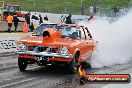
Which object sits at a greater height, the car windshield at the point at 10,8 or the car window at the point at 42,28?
the car window at the point at 42,28

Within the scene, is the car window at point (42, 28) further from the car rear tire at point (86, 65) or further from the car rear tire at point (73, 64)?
the car rear tire at point (86, 65)

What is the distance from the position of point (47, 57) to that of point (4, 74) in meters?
1.29

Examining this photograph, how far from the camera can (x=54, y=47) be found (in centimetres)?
1141

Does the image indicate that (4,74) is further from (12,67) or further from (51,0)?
(51,0)

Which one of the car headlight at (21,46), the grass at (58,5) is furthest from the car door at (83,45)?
the grass at (58,5)

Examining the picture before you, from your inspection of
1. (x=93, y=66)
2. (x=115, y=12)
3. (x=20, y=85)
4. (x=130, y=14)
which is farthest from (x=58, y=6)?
(x=20, y=85)

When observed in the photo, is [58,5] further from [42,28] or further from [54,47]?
[54,47]

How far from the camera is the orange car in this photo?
11375 millimetres

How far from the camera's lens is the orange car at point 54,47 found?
11375 millimetres

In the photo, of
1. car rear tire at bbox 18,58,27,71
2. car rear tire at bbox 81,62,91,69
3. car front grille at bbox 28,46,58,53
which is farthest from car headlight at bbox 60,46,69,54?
car rear tire at bbox 81,62,91,69

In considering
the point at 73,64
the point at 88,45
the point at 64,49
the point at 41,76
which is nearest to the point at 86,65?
the point at 88,45

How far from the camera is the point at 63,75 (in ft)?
38.7

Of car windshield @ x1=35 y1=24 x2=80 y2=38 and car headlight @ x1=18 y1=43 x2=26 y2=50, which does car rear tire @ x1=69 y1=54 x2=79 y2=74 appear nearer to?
car windshield @ x1=35 y1=24 x2=80 y2=38

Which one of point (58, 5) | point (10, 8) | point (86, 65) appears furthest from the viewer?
point (58, 5)
